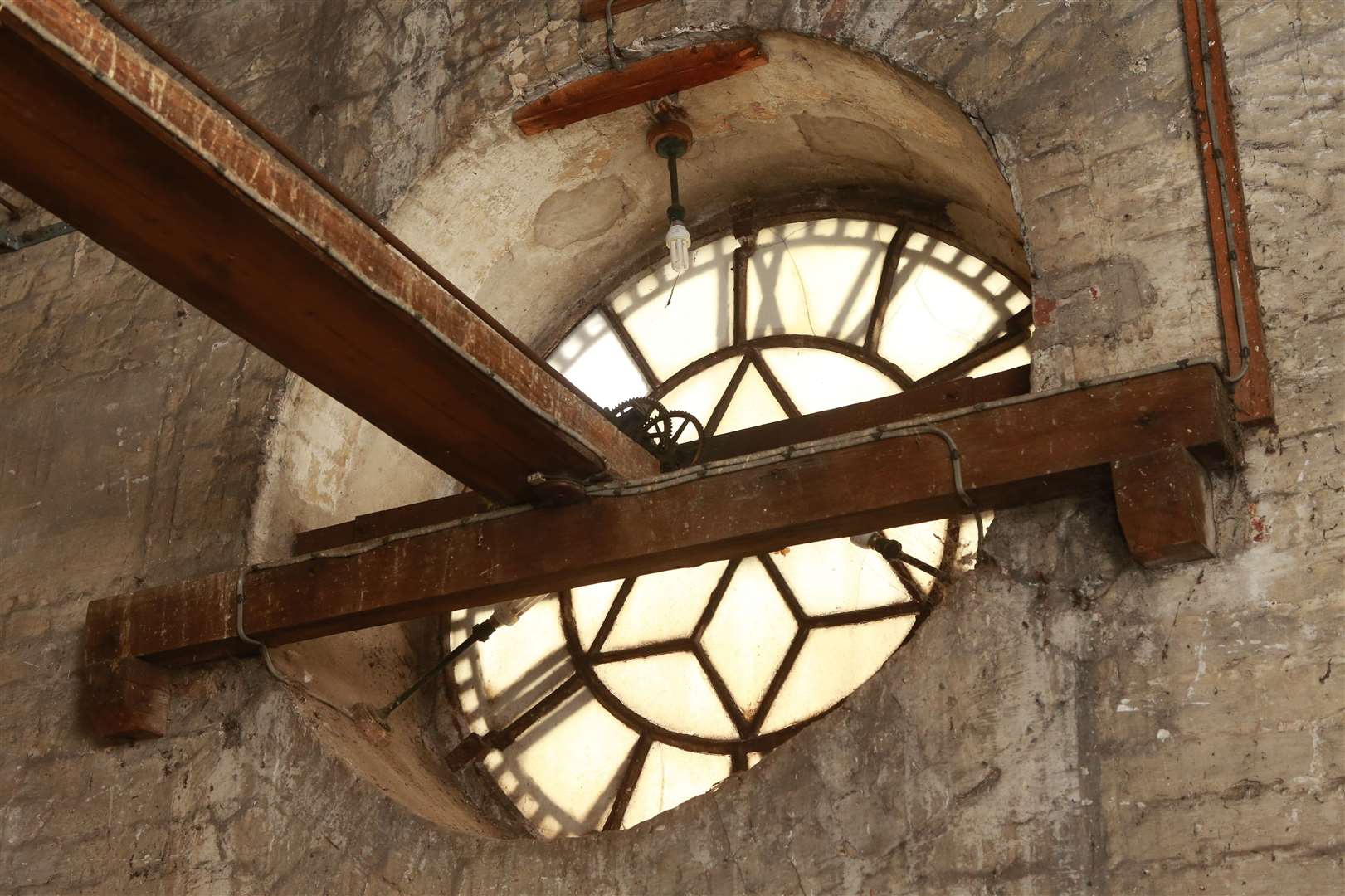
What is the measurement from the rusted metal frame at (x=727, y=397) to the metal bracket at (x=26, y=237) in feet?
6.37

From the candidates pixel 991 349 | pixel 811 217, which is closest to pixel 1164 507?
pixel 991 349

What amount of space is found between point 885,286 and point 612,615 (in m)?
1.08

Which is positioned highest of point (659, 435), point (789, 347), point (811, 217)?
point (811, 217)

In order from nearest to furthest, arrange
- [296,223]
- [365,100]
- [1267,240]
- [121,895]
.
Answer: [296,223] < [1267,240] < [121,895] < [365,100]

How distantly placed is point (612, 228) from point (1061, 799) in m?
2.20

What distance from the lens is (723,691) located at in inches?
150

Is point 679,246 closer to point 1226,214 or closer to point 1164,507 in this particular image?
point 1226,214

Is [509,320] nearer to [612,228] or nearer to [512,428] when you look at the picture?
[612,228]

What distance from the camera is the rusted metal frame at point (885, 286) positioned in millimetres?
4059

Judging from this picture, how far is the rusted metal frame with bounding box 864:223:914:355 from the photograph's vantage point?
13.3 feet

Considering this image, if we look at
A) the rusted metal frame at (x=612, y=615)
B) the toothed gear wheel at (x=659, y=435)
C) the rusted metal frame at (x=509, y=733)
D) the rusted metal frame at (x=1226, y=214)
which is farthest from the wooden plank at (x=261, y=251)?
the rusted metal frame at (x=1226, y=214)

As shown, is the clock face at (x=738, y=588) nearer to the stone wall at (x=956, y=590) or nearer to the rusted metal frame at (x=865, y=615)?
the rusted metal frame at (x=865, y=615)

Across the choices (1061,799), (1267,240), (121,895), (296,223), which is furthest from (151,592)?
(1267,240)

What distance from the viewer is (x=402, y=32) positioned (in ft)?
14.2
